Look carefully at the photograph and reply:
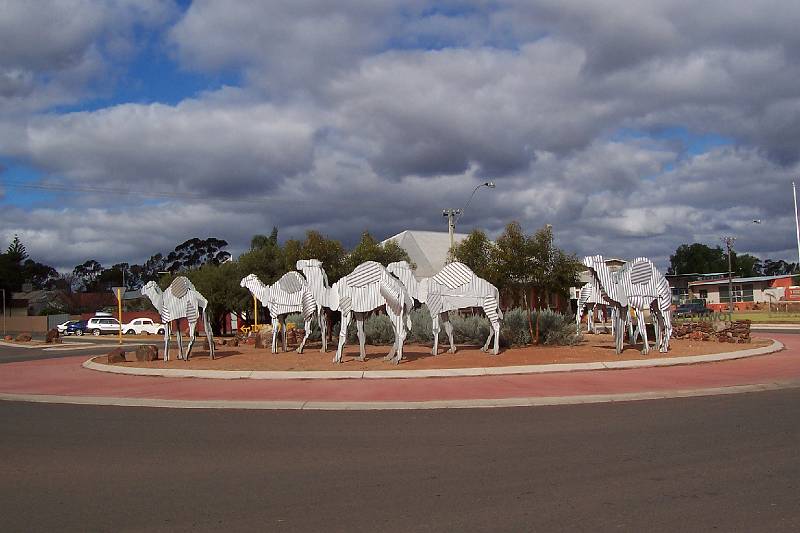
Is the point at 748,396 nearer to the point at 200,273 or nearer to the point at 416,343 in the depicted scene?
the point at 416,343

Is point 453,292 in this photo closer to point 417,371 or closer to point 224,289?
point 417,371

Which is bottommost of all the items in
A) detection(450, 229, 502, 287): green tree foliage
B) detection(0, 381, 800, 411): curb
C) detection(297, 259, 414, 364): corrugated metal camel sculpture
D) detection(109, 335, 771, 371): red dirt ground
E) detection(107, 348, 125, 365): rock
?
detection(0, 381, 800, 411): curb

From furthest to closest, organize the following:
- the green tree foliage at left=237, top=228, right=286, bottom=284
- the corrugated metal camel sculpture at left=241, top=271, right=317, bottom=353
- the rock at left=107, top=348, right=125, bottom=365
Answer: the green tree foliage at left=237, top=228, right=286, bottom=284, the corrugated metal camel sculpture at left=241, top=271, right=317, bottom=353, the rock at left=107, top=348, right=125, bottom=365

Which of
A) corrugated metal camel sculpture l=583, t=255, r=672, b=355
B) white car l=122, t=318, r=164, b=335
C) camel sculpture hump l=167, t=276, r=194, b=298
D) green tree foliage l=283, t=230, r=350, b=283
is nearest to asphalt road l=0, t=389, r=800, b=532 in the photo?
corrugated metal camel sculpture l=583, t=255, r=672, b=355

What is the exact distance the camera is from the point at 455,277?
69.5 ft

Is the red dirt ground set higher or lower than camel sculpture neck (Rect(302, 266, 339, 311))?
lower

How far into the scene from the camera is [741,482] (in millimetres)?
7172

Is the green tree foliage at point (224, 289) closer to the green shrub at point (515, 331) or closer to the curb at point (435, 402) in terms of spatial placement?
the green shrub at point (515, 331)

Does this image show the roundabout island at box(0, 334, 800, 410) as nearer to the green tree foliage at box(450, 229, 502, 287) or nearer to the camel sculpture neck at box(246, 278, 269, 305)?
the camel sculpture neck at box(246, 278, 269, 305)

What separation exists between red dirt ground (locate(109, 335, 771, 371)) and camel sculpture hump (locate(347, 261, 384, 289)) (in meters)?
2.25

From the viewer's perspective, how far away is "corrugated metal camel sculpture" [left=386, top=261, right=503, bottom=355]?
20.8 m

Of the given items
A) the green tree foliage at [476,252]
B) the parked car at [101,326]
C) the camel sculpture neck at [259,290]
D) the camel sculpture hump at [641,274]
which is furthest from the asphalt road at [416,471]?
the parked car at [101,326]

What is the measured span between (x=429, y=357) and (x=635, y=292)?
6.55m

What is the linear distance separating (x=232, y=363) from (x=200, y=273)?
32.2 metres
